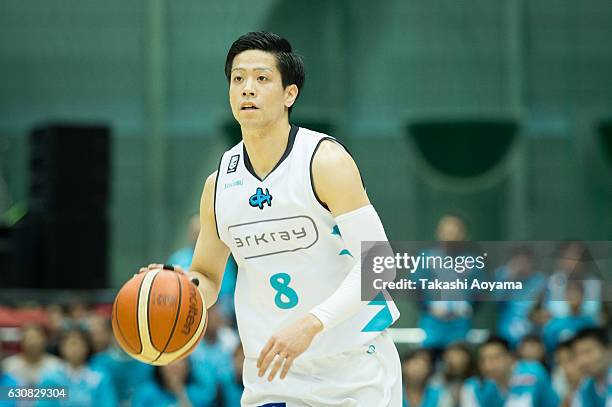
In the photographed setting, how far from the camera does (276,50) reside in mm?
4438

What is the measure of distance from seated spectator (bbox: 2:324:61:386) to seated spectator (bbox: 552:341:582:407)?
320 centimetres

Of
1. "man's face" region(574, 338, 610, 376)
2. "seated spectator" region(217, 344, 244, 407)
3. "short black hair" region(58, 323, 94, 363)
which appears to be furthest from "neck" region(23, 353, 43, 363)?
"man's face" region(574, 338, 610, 376)

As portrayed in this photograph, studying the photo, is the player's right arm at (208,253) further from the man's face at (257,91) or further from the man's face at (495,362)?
the man's face at (495,362)

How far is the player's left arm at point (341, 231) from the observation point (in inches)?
153

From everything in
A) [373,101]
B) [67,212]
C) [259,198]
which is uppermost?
[373,101]

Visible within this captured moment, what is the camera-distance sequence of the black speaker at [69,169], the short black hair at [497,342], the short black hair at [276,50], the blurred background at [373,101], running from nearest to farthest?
the short black hair at [276,50] < the short black hair at [497,342] < the black speaker at [69,169] < the blurred background at [373,101]

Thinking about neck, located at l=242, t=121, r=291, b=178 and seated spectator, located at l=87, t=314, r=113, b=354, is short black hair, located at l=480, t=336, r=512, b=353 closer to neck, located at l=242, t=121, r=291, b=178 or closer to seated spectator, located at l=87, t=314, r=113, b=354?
seated spectator, located at l=87, t=314, r=113, b=354

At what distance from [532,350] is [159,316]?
14.3 ft

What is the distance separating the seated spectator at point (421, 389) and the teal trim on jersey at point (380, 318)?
3.77m

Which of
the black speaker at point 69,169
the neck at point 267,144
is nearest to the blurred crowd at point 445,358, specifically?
the black speaker at point 69,169

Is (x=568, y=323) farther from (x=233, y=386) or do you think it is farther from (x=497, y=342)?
(x=233, y=386)

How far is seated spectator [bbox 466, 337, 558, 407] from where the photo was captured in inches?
308

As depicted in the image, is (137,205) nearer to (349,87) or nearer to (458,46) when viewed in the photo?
(349,87)

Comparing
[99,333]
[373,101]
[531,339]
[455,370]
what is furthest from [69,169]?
[531,339]
